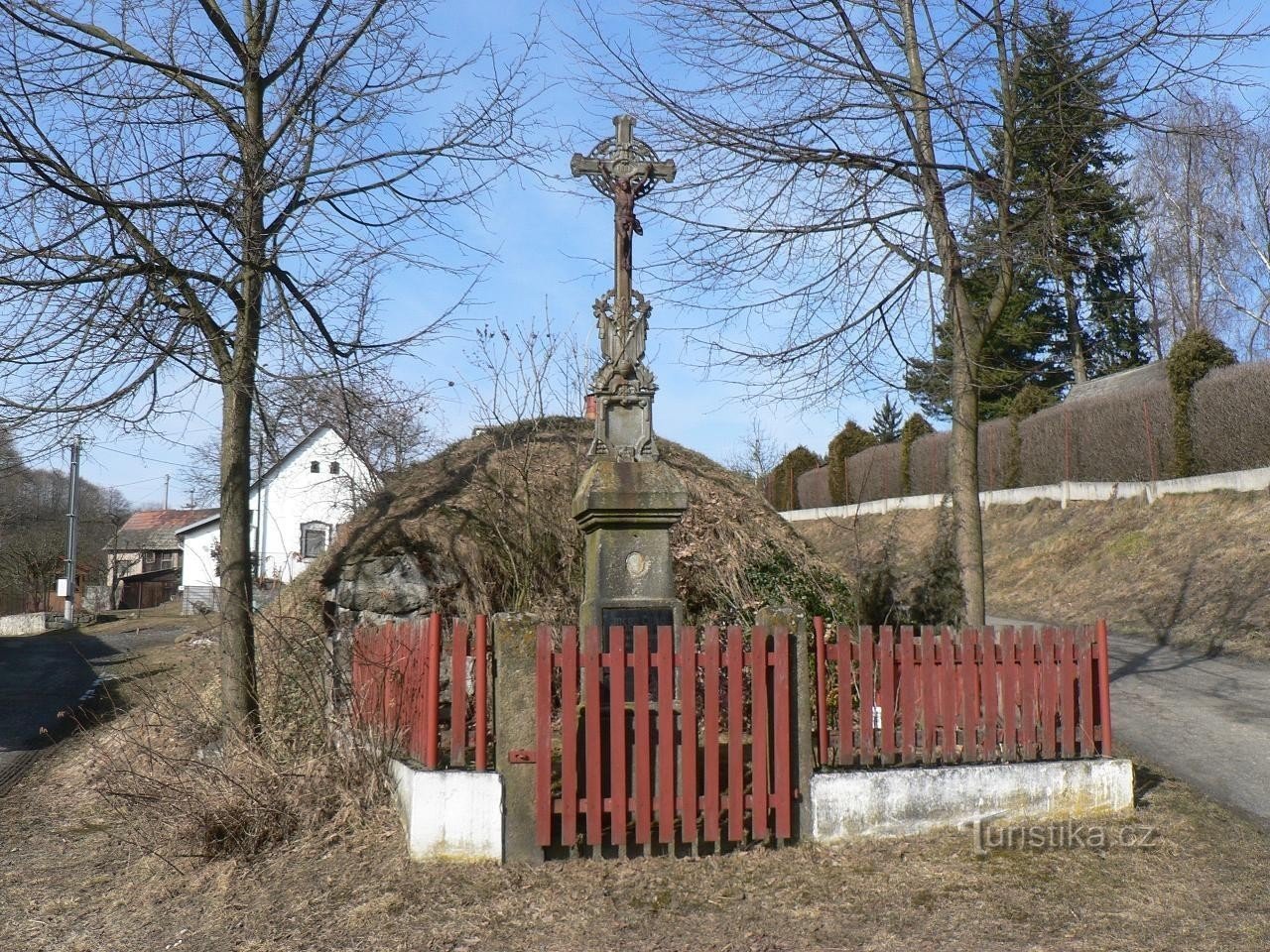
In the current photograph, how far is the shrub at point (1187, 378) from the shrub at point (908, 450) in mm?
10850

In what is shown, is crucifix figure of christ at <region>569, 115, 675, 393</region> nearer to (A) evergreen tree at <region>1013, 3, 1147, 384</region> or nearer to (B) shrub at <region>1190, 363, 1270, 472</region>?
(A) evergreen tree at <region>1013, 3, 1147, 384</region>

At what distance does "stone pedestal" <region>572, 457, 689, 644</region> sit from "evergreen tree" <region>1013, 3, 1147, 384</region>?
3695mm

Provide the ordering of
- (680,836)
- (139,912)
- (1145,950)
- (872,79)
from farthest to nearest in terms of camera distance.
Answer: (872,79) → (680,836) → (139,912) → (1145,950)

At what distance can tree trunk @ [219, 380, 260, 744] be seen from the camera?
7.60 metres

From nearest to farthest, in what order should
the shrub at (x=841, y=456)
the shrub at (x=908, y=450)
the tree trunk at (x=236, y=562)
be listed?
the tree trunk at (x=236, y=562), the shrub at (x=908, y=450), the shrub at (x=841, y=456)

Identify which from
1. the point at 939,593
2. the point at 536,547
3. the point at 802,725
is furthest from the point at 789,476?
the point at 802,725

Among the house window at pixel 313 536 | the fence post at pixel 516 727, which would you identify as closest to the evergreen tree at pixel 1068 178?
the fence post at pixel 516 727

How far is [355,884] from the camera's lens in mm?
5125

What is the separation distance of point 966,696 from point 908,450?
81.3 feet

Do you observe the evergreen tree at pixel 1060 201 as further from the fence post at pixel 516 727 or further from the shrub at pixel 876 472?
the shrub at pixel 876 472

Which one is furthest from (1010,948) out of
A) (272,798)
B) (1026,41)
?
(1026,41)

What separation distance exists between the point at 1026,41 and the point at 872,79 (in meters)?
1.31

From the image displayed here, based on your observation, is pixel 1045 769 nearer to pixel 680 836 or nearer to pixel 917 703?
pixel 917 703

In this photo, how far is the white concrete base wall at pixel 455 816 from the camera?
17.4 ft
